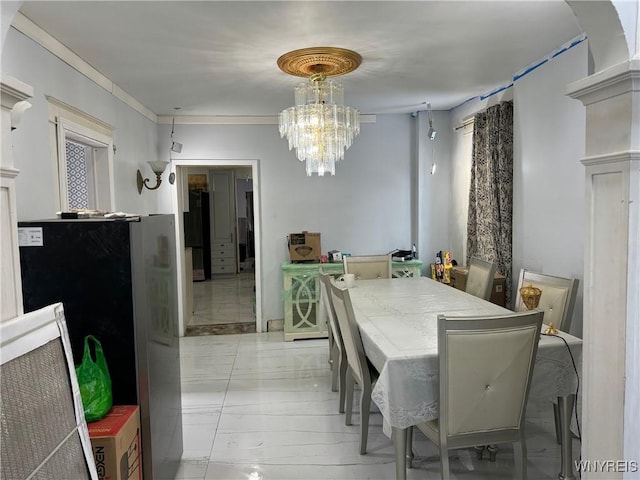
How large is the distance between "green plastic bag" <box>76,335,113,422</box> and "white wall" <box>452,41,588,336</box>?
281 centimetres

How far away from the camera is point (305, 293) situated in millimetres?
4848

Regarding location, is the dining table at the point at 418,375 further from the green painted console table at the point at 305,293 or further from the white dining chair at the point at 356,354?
the green painted console table at the point at 305,293

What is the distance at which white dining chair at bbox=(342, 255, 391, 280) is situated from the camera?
13.8 ft

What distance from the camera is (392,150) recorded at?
521 centimetres

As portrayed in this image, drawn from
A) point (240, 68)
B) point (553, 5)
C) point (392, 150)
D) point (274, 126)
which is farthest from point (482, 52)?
point (274, 126)

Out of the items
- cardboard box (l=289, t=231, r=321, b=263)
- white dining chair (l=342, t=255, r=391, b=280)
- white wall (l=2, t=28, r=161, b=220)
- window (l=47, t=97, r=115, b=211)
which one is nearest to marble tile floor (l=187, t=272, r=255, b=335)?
cardboard box (l=289, t=231, r=321, b=263)

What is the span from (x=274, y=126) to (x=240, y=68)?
1.87 m

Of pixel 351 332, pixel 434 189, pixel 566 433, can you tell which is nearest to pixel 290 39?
pixel 351 332

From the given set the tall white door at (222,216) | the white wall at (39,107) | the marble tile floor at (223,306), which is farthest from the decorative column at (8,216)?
the tall white door at (222,216)

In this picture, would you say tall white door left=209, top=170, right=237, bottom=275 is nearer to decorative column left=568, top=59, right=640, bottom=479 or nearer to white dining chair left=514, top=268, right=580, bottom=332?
white dining chair left=514, top=268, right=580, bottom=332

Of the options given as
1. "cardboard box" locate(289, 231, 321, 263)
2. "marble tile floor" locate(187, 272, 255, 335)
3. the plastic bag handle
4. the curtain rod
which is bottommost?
"marble tile floor" locate(187, 272, 255, 335)

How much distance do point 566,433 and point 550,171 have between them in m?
1.85

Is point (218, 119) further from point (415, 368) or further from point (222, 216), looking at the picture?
point (222, 216)

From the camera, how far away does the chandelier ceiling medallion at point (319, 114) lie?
306 centimetres
